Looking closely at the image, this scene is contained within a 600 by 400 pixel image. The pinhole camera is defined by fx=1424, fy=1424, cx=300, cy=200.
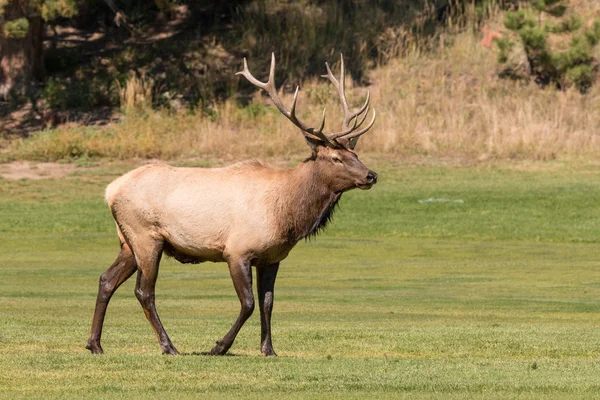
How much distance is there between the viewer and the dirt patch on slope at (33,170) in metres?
34.9

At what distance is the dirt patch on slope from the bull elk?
23.0 meters

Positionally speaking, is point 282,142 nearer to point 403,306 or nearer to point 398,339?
point 403,306

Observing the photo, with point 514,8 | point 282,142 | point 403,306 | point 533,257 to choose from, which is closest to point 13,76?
point 282,142

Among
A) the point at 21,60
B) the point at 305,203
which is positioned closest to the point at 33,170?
the point at 21,60

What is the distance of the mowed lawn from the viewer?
10.4 meters

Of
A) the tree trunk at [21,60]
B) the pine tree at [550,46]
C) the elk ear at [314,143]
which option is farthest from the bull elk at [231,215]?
the tree trunk at [21,60]

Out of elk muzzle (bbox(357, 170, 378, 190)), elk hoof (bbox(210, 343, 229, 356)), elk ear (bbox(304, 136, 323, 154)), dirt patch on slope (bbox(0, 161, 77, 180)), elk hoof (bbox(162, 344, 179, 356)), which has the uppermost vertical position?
elk ear (bbox(304, 136, 323, 154))

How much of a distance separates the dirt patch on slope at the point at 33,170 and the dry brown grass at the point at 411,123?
60cm

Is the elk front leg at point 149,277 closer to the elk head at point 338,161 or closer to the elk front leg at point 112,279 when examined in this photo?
the elk front leg at point 112,279

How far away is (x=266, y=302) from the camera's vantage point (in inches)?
477

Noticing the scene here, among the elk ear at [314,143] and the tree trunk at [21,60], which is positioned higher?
the elk ear at [314,143]

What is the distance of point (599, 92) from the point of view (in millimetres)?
40125

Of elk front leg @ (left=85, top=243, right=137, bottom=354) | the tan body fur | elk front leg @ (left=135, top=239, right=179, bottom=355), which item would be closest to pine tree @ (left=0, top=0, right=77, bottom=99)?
elk front leg @ (left=85, top=243, right=137, bottom=354)

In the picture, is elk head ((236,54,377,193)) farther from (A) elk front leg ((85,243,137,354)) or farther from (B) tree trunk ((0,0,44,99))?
(B) tree trunk ((0,0,44,99))
